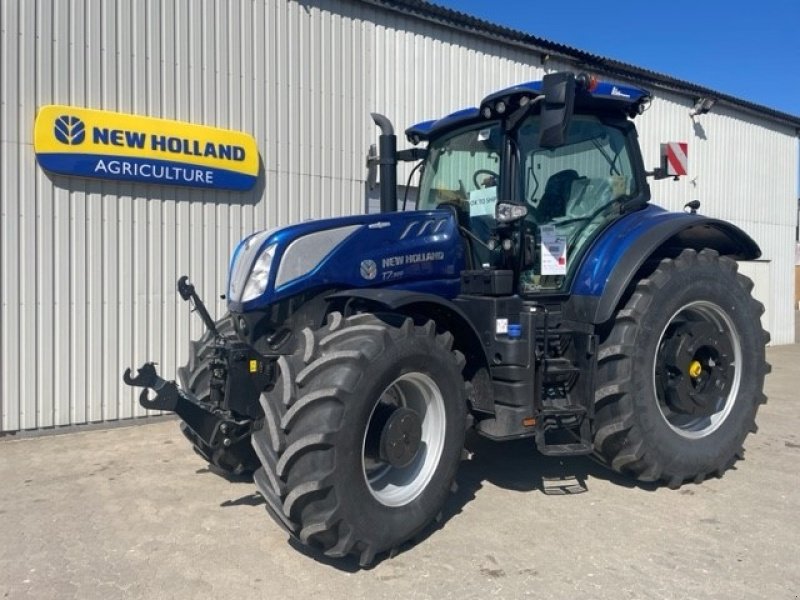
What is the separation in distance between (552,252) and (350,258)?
1.42 m

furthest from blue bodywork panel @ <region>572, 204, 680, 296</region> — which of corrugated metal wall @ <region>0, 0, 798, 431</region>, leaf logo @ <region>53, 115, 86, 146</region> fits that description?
leaf logo @ <region>53, 115, 86, 146</region>

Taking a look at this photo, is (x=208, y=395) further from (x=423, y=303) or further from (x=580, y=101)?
(x=580, y=101)

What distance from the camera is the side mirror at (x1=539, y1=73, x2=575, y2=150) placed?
3785 millimetres

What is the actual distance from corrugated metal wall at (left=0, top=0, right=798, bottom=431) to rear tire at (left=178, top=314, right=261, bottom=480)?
218cm

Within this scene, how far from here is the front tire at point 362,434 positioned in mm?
3145

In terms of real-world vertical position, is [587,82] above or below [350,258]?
above

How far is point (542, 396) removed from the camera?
421cm

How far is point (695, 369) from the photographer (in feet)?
15.6

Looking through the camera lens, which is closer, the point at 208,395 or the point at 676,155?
the point at 208,395

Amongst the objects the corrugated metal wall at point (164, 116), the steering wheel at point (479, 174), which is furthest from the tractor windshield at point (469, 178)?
the corrugated metal wall at point (164, 116)

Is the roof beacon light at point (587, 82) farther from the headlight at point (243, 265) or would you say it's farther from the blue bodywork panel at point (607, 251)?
the headlight at point (243, 265)

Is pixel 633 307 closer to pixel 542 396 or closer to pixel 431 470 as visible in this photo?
pixel 542 396

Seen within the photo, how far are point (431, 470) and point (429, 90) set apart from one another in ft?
19.8

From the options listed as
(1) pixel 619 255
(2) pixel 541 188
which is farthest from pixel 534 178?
(1) pixel 619 255
